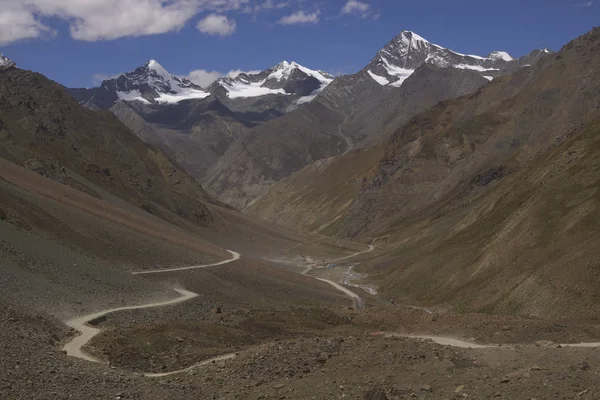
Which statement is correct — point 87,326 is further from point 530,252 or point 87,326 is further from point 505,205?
point 505,205

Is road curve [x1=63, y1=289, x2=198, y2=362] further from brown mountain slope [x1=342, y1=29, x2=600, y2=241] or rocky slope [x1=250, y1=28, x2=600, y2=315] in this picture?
brown mountain slope [x1=342, y1=29, x2=600, y2=241]

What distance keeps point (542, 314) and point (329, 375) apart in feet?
84.3

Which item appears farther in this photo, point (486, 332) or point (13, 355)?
point (486, 332)

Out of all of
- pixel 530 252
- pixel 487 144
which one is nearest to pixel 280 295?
pixel 530 252

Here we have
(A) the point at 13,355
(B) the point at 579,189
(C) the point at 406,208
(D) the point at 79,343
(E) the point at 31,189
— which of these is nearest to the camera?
(A) the point at 13,355

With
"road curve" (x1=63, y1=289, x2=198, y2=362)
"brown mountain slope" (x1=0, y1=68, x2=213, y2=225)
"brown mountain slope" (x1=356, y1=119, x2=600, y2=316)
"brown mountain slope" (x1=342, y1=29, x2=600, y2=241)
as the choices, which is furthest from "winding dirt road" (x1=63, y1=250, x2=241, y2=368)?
"brown mountain slope" (x1=342, y1=29, x2=600, y2=241)

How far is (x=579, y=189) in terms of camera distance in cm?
6075

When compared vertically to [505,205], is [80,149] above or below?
below

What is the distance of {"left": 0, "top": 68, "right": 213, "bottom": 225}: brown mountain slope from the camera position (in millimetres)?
106000

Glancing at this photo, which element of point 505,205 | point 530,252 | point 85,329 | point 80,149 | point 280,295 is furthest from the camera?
point 80,149

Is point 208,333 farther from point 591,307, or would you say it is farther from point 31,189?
point 31,189

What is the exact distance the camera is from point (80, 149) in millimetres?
137750

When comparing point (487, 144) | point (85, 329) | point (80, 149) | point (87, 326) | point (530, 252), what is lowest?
point (87, 326)

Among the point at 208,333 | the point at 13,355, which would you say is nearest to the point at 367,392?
the point at 13,355
